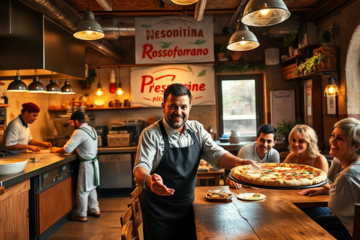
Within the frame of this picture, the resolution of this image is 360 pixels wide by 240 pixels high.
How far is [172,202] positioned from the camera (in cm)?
251

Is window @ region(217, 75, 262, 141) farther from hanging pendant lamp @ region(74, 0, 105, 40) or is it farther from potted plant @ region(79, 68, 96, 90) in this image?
hanging pendant lamp @ region(74, 0, 105, 40)

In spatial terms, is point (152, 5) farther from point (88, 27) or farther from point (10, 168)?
point (10, 168)

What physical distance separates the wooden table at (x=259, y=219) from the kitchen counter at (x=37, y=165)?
199 cm

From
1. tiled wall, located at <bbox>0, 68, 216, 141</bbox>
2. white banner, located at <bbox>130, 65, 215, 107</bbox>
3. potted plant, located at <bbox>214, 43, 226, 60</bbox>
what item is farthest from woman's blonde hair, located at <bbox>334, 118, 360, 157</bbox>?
tiled wall, located at <bbox>0, 68, 216, 141</bbox>

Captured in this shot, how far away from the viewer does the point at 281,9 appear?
257 cm

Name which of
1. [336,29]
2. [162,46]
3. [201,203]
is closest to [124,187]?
[162,46]

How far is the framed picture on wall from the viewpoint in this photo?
4898 mm

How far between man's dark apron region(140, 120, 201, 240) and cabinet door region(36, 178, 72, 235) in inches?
83.6

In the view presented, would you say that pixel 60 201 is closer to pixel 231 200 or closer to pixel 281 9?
pixel 231 200

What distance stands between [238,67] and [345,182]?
15.8ft

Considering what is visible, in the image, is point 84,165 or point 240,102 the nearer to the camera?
point 84,165

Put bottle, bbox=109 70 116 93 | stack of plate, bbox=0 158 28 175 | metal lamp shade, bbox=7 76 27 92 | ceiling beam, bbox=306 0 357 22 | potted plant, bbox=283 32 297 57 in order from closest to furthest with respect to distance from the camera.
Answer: stack of plate, bbox=0 158 28 175
metal lamp shade, bbox=7 76 27 92
ceiling beam, bbox=306 0 357 22
potted plant, bbox=283 32 297 57
bottle, bbox=109 70 116 93

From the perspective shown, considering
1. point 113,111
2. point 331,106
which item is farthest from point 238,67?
point 113,111

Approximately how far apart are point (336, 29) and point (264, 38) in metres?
2.10
